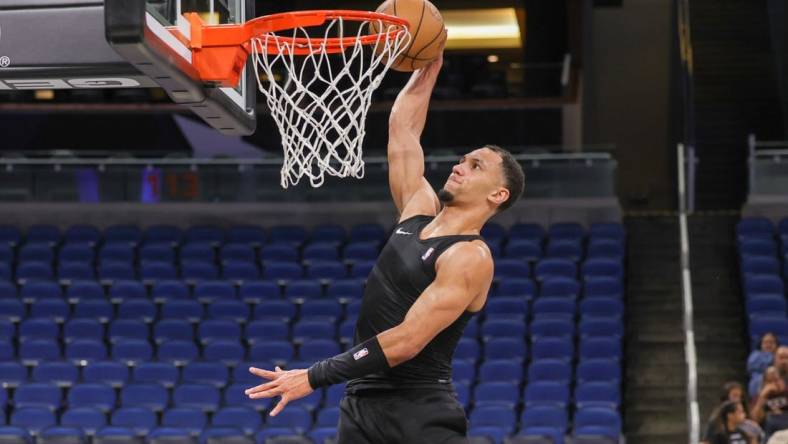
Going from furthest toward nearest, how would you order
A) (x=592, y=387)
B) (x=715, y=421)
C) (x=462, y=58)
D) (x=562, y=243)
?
(x=462, y=58) < (x=562, y=243) < (x=592, y=387) < (x=715, y=421)

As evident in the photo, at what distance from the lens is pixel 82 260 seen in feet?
49.3

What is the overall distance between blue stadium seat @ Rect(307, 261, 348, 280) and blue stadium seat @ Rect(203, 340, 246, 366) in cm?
168

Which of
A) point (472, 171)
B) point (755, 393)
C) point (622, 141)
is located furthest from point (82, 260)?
point (472, 171)

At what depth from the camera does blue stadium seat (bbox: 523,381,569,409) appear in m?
11.7

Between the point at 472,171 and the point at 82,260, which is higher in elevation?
the point at 472,171

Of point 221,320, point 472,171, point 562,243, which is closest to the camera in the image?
point 472,171

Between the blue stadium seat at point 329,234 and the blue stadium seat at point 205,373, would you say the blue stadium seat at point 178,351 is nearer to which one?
the blue stadium seat at point 205,373

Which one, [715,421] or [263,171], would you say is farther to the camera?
[263,171]

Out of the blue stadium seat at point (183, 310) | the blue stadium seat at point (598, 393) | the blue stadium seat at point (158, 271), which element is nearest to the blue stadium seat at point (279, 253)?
the blue stadium seat at point (158, 271)

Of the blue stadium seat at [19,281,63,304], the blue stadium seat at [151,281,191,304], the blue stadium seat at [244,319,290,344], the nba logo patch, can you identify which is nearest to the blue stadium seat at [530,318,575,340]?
the blue stadium seat at [244,319,290,344]

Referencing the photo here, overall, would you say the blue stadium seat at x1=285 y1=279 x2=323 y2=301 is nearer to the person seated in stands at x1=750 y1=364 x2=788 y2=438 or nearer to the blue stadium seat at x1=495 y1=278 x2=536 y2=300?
the blue stadium seat at x1=495 y1=278 x2=536 y2=300

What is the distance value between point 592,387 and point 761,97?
9.22 metres

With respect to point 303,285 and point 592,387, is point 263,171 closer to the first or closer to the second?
point 303,285

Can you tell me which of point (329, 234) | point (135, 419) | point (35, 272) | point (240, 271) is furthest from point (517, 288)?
point (35, 272)
